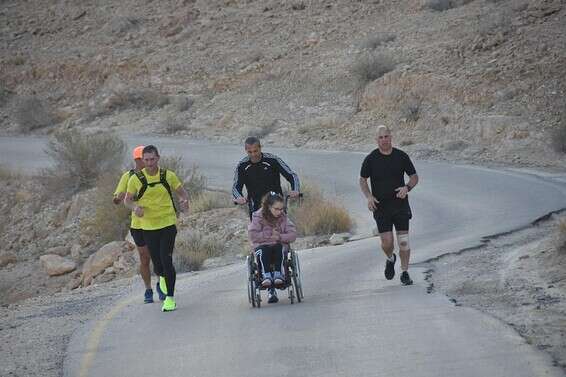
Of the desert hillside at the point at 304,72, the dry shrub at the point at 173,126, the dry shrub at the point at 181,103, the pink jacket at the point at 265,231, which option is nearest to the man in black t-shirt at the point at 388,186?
the pink jacket at the point at 265,231

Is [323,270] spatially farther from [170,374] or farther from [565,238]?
[170,374]

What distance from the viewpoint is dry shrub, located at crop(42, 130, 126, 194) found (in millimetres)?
29281

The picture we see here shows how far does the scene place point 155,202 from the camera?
12.2m

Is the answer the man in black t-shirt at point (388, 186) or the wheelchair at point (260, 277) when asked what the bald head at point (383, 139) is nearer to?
the man in black t-shirt at point (388, 186)

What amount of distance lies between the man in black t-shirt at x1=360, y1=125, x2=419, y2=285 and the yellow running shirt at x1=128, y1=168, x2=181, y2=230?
228cm

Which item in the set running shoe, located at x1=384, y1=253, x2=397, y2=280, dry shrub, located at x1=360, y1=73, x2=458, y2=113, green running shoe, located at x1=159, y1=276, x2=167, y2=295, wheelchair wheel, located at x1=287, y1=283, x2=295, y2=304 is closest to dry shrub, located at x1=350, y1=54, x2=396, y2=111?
dry shrub, located at x1=360, y1=73, x2=458, y2=113

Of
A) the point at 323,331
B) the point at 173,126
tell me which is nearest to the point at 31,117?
the point at 173,126

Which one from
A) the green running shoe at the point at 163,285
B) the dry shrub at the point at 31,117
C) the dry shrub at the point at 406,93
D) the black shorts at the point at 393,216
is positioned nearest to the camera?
the green running shoe at the point at 163,285

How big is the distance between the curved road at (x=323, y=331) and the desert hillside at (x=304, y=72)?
45.7ft

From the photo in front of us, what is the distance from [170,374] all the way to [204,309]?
10.8ft

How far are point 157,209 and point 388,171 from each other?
8.89 feet

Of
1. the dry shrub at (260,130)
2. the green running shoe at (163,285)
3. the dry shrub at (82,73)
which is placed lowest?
the dry shrub at (260,130)

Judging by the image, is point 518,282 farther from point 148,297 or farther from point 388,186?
point 148,297

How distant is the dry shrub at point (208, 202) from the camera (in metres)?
22.4
